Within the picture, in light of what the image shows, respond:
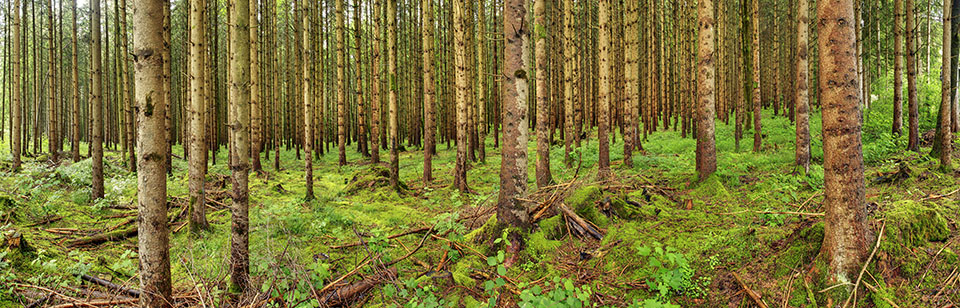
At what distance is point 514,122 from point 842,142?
269 centimetres

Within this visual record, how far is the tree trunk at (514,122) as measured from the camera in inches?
176

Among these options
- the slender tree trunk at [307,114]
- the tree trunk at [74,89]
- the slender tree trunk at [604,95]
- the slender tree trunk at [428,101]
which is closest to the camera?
the slender tree trunk at [307,114]

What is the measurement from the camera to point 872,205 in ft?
12.1

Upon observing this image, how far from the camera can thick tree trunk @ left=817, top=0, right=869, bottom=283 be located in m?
2.80

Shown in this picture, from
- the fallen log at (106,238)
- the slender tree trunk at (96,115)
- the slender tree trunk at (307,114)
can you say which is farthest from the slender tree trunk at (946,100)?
the slender tree trunk at (96,115)

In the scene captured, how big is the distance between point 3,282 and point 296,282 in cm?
250

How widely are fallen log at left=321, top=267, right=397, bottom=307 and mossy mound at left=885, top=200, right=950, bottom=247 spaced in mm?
3997

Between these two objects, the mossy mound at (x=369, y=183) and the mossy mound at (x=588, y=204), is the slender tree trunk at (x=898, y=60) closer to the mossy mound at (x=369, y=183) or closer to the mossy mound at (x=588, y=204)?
the mossy mound at (x=588, y=204)

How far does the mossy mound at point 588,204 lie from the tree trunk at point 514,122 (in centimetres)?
92

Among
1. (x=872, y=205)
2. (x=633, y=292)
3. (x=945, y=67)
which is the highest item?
(x=945, y=67)

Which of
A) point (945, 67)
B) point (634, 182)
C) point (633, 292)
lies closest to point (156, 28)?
point (633, 292)

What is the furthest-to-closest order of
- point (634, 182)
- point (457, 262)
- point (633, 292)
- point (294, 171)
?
point (294, 171) → point (634, 182) → point (457, 262) → point (633, 292)

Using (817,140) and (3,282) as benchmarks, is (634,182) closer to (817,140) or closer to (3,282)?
(817,140)

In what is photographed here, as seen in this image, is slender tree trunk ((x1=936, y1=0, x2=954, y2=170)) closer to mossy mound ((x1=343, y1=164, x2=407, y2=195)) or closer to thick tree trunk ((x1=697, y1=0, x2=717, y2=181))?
thick tree trunk ((x1=697, y1=0, x2=717, y2=181))
